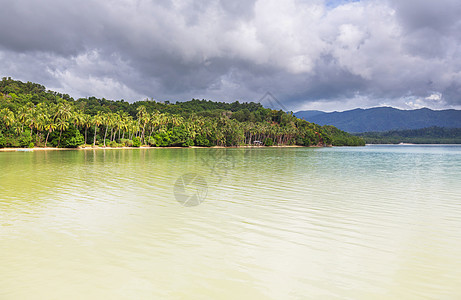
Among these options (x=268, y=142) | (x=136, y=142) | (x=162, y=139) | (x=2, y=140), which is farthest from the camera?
(x=268, y=142)

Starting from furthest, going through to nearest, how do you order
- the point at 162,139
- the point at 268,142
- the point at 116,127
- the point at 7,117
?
the point at 268,142 → the point at 162,139 → the point at 116,127 → the point at 7,117

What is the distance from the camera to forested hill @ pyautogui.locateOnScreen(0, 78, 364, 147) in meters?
75.7

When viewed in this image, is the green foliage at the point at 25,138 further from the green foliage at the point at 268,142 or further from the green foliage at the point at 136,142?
the green foliage at the point at 268,142

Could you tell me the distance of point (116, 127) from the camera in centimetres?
9550

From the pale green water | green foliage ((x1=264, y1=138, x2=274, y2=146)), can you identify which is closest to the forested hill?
green foliage ((x1=264, y1=138, x2=274, y2=146))

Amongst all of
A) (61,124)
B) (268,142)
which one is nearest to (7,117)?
(61,124)

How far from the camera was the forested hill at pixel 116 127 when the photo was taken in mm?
75694

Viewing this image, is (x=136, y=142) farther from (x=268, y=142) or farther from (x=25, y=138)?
(x=268, y=142)

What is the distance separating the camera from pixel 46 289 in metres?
5.55

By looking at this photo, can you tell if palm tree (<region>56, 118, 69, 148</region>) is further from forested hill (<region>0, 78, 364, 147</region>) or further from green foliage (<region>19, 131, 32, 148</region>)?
green foliage (<region>19, 131, 32, 148</region>)

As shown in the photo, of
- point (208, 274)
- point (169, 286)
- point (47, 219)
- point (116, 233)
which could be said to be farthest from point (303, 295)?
point (47, 219)

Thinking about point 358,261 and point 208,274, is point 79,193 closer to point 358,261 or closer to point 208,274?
point 208,274

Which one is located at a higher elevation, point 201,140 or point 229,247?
point 201,140

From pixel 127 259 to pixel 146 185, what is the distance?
37.9 feet
